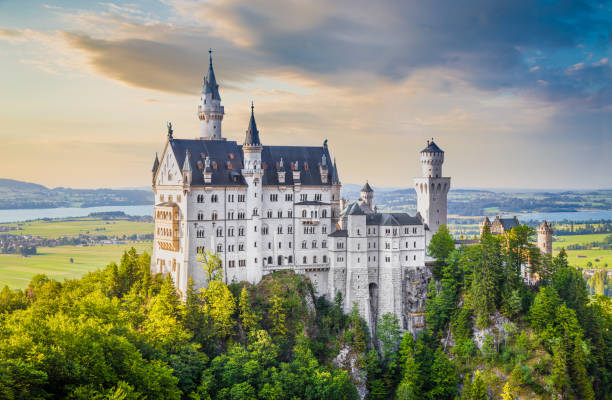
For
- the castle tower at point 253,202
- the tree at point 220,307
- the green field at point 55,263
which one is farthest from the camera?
the green field at point 55,263

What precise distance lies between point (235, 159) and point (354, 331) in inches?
1220

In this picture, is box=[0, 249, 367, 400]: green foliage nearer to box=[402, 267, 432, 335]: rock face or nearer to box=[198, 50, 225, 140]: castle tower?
box=[402, 267, 432, 335]: rock face

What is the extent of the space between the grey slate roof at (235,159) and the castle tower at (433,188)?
17611mm

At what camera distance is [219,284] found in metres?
82.1

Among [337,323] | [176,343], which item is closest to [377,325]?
[337,323]

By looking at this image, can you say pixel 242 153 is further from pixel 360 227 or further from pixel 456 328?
pixel 456 328

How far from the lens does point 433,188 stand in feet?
332

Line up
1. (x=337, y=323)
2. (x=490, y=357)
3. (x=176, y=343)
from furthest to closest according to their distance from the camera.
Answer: (x=337, y=323) → (x=490, y=357) → (x=176, y=343)

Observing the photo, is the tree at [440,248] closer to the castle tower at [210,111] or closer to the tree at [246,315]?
the tree at [246,315]

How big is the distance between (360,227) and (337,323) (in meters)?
14.6

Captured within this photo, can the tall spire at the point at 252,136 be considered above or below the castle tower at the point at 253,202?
above

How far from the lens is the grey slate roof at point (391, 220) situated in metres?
90.4

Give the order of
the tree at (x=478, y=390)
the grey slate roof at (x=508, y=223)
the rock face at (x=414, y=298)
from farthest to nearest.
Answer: the grey slate roof at (x=508, y=223), the rock face at (x=414, y=298), the tree at (x=478, y=390)

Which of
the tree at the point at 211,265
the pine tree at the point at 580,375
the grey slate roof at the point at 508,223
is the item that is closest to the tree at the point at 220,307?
the tree at the point at 211,265
